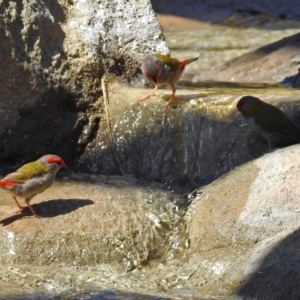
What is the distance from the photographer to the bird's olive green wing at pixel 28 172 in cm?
634

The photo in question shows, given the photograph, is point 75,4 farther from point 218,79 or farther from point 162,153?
point 218,79

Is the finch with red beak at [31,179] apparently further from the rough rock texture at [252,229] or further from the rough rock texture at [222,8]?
the rough rock texture at [222,8]

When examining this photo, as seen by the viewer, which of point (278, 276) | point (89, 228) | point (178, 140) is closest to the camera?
point (278, 276)

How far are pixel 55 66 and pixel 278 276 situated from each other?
9.90ft

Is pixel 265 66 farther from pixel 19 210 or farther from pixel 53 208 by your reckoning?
pixel 19 210

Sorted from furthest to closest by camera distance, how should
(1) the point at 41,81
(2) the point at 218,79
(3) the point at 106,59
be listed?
(2) the point at 218,79 → (3) the point at 106,59 → (1) the point at 41,81

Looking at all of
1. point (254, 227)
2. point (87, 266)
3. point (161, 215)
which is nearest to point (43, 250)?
point (87, 266)

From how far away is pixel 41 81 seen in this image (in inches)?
293

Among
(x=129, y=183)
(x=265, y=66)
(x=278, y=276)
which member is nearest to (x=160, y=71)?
(x=129, y=183)

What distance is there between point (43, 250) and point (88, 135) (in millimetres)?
1762

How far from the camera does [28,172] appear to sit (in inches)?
252

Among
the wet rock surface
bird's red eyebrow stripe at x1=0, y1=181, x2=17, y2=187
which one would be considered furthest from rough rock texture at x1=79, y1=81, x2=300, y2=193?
bird's red eyebrow stripe at x1=0, y1=181, x2=17, y2=187

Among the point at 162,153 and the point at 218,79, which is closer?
the point at 162,153

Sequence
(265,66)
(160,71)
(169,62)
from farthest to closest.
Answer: (265,66), (169,62), (160,71)
